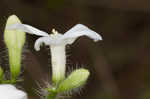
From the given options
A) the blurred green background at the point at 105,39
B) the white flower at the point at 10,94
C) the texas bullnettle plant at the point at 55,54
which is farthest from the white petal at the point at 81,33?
the blurred green background at the point at 105,39

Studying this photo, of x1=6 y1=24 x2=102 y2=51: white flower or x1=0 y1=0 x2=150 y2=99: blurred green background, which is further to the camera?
x1=0 y1=0 x2=150 y2=99: blurred green background

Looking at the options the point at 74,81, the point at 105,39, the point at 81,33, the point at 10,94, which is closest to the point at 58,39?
the point at 81,33

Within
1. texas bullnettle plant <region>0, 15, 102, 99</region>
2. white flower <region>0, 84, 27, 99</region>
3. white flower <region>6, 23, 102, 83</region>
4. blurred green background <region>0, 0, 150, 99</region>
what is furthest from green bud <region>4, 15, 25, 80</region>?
blurred green background <region>0, 0, 150, 99</region>

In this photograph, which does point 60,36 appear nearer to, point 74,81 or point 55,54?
point 55,54

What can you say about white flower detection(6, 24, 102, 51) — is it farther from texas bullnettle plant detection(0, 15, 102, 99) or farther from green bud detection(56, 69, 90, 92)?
green bud detection(56, 69, 90, 92)

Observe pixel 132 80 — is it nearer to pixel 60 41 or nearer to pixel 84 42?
pixel 84 42

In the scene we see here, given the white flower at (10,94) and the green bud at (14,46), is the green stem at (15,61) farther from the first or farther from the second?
the white flower at (10,94)
